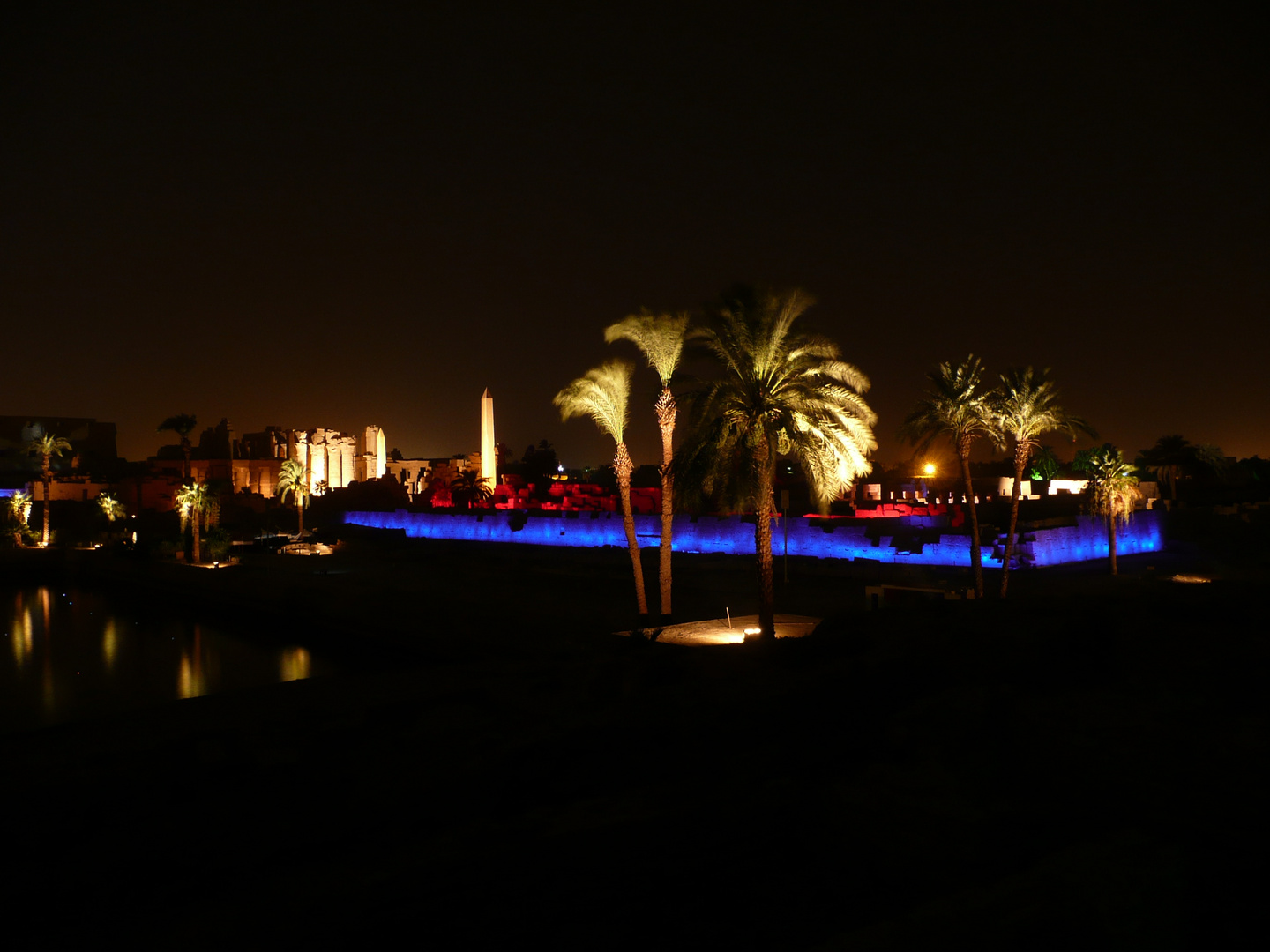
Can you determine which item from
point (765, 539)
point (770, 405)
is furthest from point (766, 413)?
point (765, 539)

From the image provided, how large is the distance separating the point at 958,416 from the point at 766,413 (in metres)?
9.14

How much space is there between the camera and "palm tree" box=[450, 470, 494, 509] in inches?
2544

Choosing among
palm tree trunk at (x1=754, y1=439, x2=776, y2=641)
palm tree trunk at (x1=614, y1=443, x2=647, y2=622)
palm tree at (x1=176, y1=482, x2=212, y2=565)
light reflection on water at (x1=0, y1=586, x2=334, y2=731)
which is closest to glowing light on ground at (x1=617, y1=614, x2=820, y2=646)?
palm tree trunk at (x1=754, y1=439, x2=776, y2=641)

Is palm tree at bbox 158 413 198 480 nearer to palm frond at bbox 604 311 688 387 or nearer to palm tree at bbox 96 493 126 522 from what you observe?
palm tree at bbox 96 493 126 522

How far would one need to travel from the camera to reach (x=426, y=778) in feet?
27.8

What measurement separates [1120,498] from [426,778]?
1155 inches

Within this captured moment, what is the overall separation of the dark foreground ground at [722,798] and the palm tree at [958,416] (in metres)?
11.6

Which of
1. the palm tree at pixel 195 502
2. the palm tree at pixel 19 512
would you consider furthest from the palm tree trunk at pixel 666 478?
the palm tree at pixel 19 512

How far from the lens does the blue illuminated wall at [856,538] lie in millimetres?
30312

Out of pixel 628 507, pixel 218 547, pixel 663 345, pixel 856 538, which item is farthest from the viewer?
pixel 218 547

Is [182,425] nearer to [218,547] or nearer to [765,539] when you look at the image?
[218,547]

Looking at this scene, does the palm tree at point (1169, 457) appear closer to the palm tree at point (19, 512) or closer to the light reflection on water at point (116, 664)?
the light reflection on water at point (116, 664)

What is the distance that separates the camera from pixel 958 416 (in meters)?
23.4

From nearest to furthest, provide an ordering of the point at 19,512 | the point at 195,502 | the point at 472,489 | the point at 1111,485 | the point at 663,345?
the point at 663,345
the point at 1111,485
the point at 195,502
the point at 19,512
the point at 472,489
